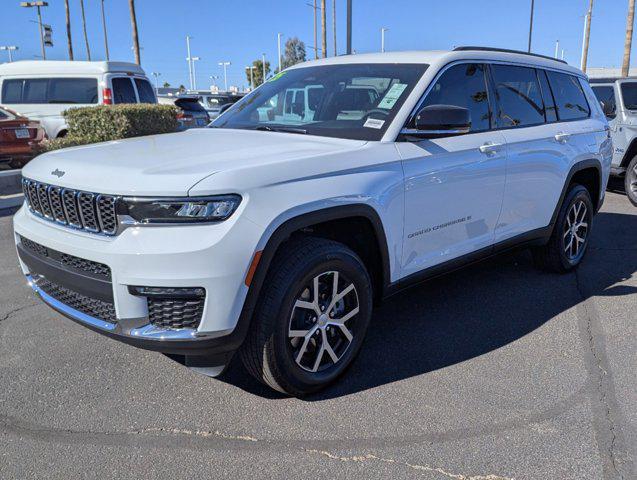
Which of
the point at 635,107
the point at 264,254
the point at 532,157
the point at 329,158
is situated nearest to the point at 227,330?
the point at 264,254

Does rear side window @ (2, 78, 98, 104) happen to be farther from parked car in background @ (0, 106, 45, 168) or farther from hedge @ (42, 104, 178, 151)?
hedge @ (42, 104, 178, 151)

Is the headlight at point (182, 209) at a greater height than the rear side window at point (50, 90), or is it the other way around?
the rear side window at point (50, 90)

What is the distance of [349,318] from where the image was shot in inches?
128

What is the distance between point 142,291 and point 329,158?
1.16 meters

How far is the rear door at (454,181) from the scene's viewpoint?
346cm

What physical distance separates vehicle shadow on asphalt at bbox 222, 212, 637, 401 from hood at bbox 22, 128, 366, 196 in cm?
129

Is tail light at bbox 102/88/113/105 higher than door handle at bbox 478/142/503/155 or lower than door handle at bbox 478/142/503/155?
higher

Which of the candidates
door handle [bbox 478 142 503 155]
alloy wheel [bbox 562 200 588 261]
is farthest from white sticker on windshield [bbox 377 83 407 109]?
alloy wheel [bbox 562 200 588 261]

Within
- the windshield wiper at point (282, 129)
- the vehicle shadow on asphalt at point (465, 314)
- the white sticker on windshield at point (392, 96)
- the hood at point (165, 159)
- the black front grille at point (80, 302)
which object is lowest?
the vehicle shadow on asphalt at point (465, 314)

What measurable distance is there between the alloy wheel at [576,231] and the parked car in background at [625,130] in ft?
12.9

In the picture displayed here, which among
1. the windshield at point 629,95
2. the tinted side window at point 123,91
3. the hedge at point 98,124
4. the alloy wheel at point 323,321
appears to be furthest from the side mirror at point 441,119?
the tinted side window at point 123,91

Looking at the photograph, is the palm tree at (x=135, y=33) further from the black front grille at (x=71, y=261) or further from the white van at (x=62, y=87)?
the black front grille at (x=71, y=261)

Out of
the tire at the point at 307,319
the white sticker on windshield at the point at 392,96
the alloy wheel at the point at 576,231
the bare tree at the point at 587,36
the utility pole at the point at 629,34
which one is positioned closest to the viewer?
the tire at the point at 307,319

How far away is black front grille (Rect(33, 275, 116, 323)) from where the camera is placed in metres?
2.73
